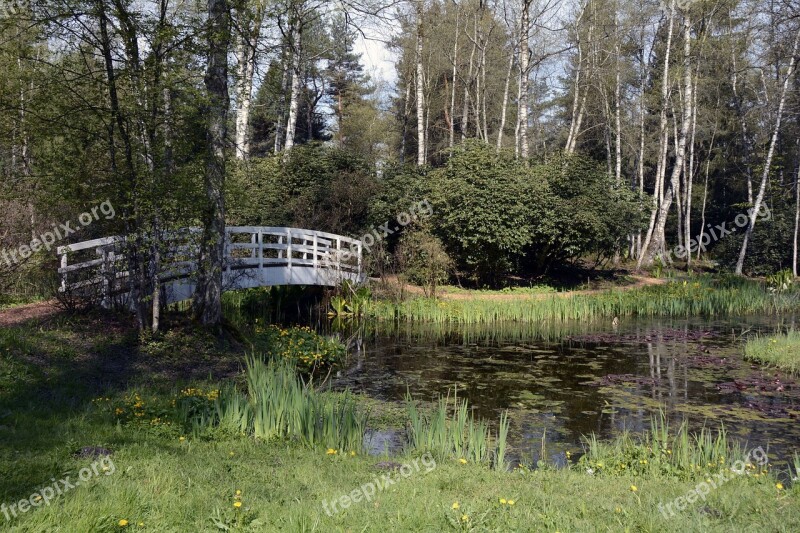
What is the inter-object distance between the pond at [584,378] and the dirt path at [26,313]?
4.81 metres

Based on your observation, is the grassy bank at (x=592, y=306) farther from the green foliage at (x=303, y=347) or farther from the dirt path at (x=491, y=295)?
the green foliage at (x=303, y=347)

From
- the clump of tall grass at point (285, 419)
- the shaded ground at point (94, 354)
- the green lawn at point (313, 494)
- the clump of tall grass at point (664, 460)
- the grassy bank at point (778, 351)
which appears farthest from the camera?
the grassy bank at point (778, 351)

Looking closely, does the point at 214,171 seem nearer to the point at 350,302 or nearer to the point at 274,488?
the point at 274,488

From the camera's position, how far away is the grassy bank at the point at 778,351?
35.3 ft

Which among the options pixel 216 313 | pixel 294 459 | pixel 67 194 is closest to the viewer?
pixel 294 459

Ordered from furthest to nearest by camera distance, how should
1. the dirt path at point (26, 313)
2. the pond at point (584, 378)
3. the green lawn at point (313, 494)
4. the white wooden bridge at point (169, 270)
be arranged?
the white wooden bridge at point (169, 270)
the dirt path at point (26, 313)
the pond at point (584, 378)
the green lawn at point (313, 494)

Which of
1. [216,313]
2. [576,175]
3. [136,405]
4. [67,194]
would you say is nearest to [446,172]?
[576,175]

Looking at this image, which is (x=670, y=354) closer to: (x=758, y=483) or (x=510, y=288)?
(x=758, y=483)

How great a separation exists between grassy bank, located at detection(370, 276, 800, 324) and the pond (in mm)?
800

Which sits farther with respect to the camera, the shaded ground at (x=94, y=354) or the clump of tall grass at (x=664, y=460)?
the shaded ground at (x=94, y=354)

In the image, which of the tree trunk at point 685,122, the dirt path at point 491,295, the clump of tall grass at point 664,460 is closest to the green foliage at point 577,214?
the dirt path at point 491,295

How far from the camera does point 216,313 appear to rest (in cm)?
1098

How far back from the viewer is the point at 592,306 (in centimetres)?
1747

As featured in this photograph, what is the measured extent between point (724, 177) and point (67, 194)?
1395 inches
